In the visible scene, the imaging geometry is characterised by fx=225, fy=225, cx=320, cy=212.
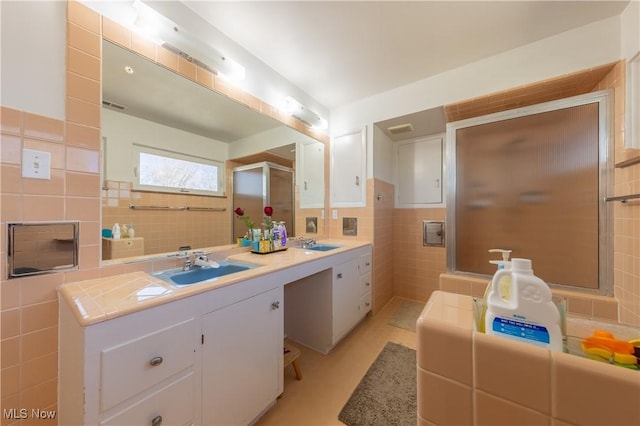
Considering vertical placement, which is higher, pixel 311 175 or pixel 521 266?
pixel 311 175

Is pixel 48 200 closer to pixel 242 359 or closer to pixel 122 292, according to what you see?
pixel 122 292

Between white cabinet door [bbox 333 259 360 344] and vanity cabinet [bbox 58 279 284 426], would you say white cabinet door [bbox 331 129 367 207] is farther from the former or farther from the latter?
vanity cabinet [bbox 58 279 284 426]

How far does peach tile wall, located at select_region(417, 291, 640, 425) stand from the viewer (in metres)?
0.34

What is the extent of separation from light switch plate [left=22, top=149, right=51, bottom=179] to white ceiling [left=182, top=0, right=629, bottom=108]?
121 centimetres

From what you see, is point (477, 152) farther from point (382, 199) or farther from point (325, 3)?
point (325, 3)

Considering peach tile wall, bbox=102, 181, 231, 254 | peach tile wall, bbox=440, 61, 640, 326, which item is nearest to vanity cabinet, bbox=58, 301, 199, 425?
peach tile wall, bbox=102, 181, 231, 254

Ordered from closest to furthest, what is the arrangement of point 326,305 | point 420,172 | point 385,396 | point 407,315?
point 385,396 < point 326,305 < point 407,315 < point 420,172

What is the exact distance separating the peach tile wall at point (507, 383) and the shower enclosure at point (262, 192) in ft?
5.31

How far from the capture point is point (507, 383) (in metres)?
0.41

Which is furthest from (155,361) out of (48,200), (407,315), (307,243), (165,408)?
(407,315)

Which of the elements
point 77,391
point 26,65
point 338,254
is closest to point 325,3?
point 26,65

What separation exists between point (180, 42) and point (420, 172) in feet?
8.76

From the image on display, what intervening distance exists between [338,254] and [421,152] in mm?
1871

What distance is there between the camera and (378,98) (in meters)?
2.44
